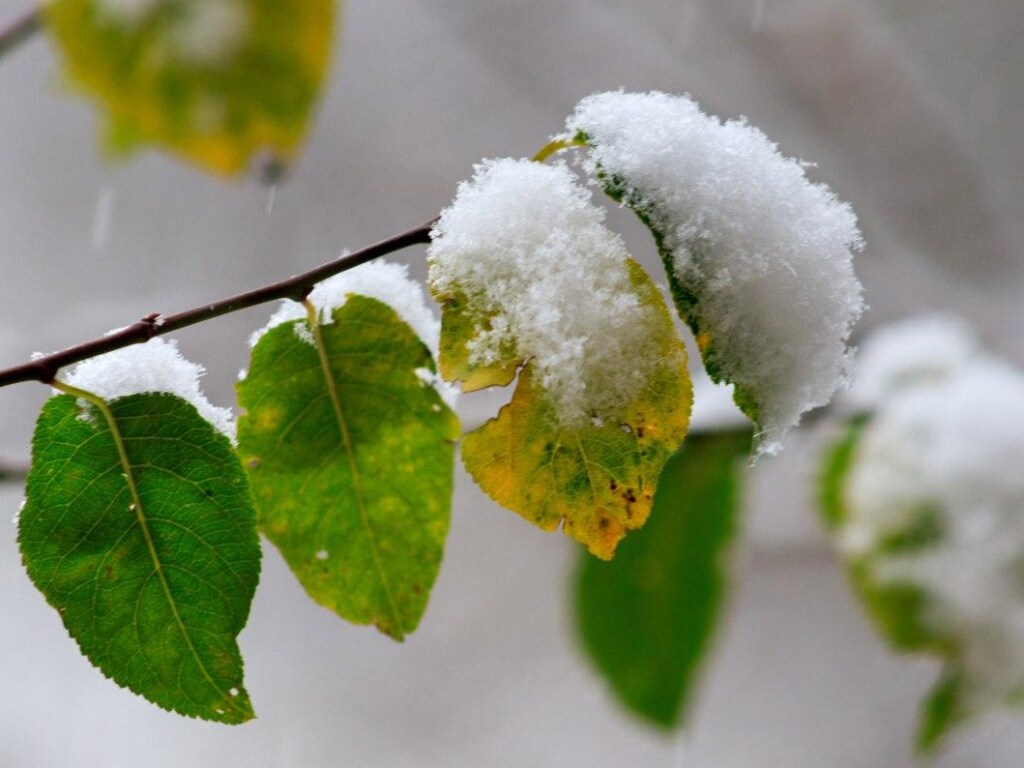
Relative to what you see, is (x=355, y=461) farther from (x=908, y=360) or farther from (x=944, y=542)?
(x=908, y=360)

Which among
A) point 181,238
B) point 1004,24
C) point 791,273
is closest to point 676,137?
point 791,273

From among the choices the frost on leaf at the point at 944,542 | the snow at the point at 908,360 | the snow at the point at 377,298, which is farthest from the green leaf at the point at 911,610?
the snow at the point at 377,298

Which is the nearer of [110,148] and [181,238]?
[110,148]

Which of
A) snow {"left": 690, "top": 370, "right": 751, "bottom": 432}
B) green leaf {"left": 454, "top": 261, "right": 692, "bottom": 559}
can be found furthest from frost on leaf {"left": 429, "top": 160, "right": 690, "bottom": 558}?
snow {"left": 690, "top": 370, "right": 751, "bottom": 432}

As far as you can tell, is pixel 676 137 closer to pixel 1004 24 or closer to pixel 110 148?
pixel 110 148

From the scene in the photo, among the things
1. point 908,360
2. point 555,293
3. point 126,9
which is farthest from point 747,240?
point 908,360

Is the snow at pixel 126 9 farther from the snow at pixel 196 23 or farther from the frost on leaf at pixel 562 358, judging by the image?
the frost on leaf at pixel 562 358

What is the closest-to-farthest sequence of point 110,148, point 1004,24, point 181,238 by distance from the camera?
point 110,148, point 181,238, point 1004,24

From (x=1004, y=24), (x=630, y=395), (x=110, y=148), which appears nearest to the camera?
(x=630, y=395)
